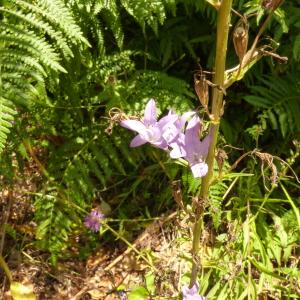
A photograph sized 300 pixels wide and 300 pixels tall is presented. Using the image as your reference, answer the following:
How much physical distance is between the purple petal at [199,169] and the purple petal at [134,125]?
14 centimetres

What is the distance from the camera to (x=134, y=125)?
47.4 inches

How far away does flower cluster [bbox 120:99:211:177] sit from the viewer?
3.86 ft

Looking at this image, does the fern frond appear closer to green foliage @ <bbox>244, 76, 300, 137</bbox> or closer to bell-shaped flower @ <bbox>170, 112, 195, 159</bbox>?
bell-shaped flower @ <bbox>170, 112, 195, 159</bbox>

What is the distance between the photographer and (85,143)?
93.7 inches

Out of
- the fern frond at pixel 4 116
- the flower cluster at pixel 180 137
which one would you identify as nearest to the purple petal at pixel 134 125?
the flower cluster at pixel 180 137

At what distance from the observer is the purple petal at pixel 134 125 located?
1.19m

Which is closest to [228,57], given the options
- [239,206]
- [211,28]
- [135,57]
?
[211,28]

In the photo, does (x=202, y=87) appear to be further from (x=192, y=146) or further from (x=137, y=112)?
(x=137, y=112)

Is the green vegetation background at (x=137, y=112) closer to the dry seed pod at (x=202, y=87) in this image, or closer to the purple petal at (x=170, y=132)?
the purple petal at (x=170, y=132)

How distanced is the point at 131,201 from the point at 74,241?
342 mm

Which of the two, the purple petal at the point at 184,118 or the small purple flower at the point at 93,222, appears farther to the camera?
the small purple flower at the point at 93,222

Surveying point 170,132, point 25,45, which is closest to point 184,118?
point 170,132

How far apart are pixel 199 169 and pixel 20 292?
132cm

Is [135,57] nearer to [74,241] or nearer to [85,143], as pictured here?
[85,143]
